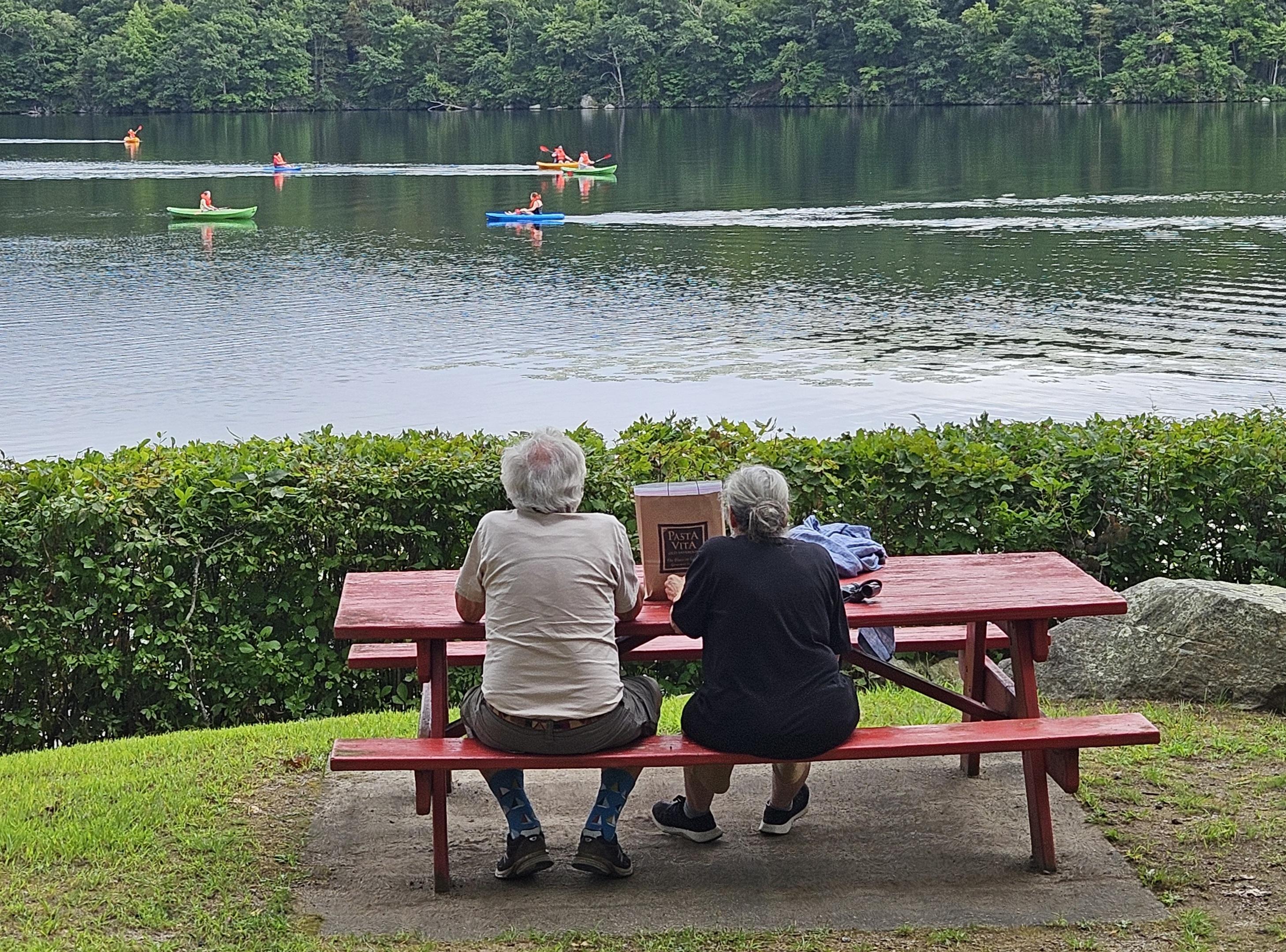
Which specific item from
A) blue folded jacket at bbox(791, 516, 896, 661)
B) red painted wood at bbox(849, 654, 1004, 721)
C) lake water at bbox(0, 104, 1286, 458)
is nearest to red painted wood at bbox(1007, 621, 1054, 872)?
red painted wood at bbox(849, 654, 1004, 721)

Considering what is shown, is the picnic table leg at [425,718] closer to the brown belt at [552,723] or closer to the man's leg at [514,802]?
the man's leg at [514,802]

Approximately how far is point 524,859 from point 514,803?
0.18 m

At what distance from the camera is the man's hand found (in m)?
4.93

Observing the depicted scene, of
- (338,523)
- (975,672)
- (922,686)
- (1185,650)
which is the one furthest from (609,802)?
(1185,650)

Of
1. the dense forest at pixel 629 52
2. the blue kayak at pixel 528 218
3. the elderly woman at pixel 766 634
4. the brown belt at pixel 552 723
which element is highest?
the dense forest at pixel 629 52

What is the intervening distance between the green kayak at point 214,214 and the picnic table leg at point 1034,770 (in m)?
44.3

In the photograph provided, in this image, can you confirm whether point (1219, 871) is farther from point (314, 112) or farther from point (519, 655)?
point (314, 112)

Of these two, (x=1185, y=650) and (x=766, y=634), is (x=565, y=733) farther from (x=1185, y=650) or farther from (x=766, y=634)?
(x=1185, y=650)

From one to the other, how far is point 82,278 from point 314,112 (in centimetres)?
8205

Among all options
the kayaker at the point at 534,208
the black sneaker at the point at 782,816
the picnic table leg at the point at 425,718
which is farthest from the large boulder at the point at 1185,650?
the kayaker at the point at 534,208

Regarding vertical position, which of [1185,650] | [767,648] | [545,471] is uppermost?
[545,471]

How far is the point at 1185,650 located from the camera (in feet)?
22.5

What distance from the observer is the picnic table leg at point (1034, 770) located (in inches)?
197

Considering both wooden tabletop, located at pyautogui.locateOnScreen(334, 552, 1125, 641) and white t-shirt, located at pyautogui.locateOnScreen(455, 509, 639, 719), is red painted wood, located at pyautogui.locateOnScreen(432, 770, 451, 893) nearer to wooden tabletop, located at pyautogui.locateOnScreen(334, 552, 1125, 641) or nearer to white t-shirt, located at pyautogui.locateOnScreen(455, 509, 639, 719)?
white t-shirt, located at pyautogui.locateOnScreen(455, 509, 639, 719)
